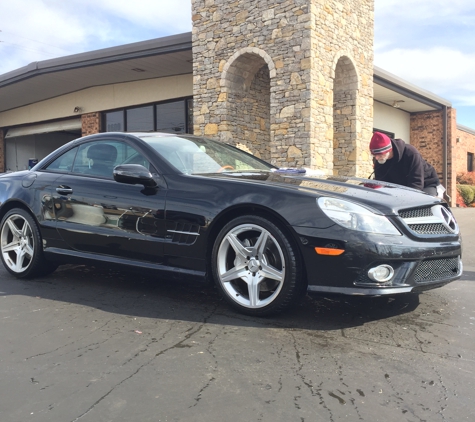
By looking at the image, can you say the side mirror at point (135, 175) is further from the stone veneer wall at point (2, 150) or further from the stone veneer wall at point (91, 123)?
the stone veneer wall at point (2, 150)

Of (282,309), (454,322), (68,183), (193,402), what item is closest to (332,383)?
(193,402)

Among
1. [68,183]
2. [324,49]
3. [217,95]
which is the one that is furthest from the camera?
[217,95]

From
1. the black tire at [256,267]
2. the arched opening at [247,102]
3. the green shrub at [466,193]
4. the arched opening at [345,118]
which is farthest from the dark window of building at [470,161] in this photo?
the black tire at [256,267]

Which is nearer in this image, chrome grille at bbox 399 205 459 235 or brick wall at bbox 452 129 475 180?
chrome grille at bbox 399 205 459 235

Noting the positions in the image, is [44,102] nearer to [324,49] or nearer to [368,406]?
[324,49]

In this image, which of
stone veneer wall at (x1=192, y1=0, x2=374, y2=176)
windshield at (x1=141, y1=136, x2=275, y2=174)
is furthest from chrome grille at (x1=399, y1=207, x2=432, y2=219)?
stone veneer wall at (x1=192, y1=0, x2=374, y2=176)

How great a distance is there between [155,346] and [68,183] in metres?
2.17

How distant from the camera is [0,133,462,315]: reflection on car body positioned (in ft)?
10.6

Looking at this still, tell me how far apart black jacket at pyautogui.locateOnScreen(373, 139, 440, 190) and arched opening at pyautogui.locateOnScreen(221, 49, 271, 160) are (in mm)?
7923

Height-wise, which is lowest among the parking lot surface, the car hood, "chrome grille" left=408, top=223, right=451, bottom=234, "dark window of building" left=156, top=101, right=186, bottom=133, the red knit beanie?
the parking lot surface

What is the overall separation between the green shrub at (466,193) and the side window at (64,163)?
68.9 ft

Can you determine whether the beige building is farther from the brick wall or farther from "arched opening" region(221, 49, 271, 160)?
the brick wall

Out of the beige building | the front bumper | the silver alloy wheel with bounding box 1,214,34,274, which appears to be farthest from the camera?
the beige building

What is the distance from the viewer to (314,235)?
3.24 metres
